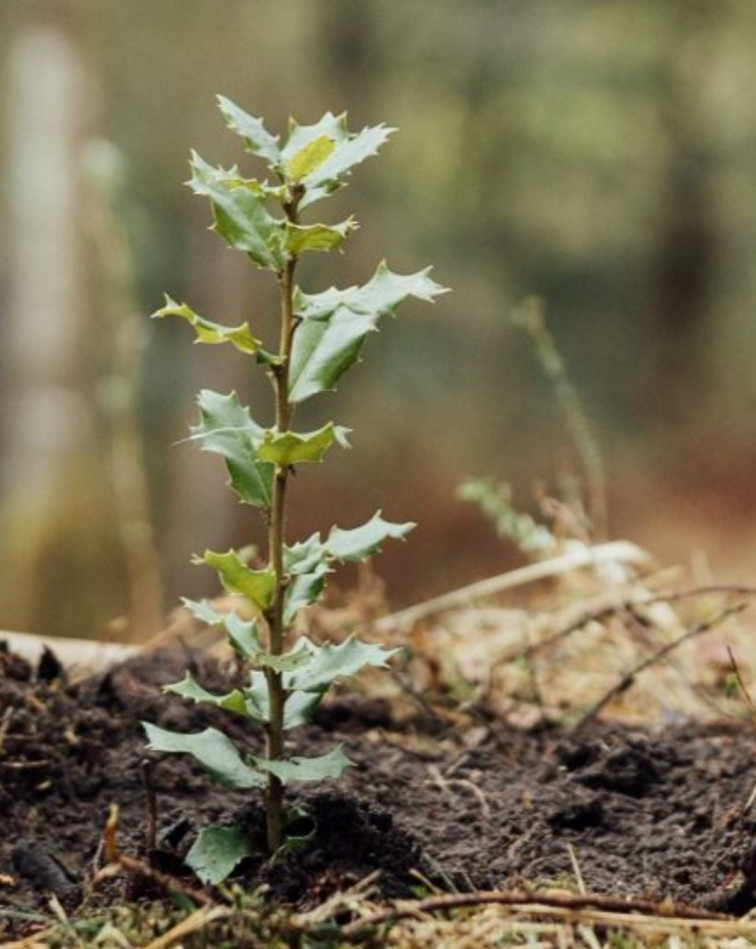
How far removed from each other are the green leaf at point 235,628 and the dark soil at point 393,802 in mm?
162

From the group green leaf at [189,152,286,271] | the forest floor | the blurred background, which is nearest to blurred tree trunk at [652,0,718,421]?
the blurred background

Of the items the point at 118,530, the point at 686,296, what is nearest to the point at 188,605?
the point at 118,530

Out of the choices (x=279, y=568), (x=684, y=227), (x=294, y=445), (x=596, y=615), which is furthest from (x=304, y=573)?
(x=684, y=227)

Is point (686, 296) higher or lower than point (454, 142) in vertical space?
lower

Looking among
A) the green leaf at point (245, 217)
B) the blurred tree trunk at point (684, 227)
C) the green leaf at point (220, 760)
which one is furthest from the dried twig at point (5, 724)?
the blurred tree trunk at point (684, 227)

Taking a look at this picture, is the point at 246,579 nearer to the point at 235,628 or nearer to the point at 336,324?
the point at 235,628

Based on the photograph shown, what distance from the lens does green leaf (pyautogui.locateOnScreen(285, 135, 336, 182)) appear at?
4.58 feet

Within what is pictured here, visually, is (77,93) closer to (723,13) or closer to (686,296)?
(723,13)

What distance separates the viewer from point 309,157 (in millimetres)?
1407

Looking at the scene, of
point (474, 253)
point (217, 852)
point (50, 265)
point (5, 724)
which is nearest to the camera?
point (217, 852)

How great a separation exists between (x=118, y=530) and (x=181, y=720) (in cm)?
607

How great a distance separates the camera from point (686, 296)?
12.0m

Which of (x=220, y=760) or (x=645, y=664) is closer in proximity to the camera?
(x=220, y=760)

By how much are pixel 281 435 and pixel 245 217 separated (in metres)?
0.22
